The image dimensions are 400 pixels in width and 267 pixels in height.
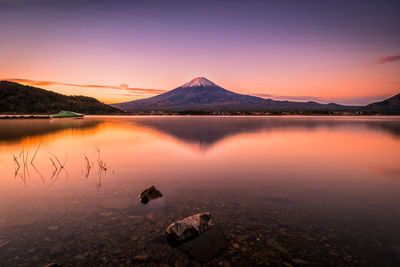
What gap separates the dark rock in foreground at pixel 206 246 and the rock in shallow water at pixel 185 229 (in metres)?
0.12

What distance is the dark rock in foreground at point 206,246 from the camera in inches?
176

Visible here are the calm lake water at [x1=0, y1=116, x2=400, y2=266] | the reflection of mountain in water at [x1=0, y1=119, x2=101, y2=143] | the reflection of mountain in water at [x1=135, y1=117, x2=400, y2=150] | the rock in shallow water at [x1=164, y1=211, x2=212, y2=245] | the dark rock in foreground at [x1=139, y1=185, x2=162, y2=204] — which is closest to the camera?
the calm lake water at [x1=0, y1=116, x2=400, y2=266]

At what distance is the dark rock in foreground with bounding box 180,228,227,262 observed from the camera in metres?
4.46

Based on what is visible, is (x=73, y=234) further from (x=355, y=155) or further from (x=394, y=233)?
(x=355, y=155)

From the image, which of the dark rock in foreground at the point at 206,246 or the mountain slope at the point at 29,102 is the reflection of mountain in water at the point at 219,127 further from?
the mountain slope at the point at 29,102

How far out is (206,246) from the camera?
4.73 metres

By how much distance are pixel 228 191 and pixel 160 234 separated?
11.4ft

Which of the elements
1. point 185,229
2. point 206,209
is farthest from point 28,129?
point 185,229

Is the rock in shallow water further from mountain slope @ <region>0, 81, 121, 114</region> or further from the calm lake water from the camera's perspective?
mountain slope @ <region>0, 81, 121, 114</region>

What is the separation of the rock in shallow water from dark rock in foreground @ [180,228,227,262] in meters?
0.12

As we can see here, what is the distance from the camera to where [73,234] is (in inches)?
202

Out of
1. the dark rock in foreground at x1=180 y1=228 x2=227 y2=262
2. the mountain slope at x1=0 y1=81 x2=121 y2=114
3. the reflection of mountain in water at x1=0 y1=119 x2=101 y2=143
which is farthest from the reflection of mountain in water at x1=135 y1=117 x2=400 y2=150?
the mountain slope at x1=0 y1=81 x2=121 y2=114

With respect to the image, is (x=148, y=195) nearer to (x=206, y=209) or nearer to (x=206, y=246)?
(x=206, y=209)

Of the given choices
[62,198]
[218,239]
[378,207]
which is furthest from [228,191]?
[62,198]
